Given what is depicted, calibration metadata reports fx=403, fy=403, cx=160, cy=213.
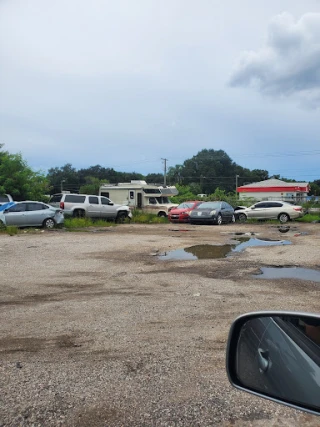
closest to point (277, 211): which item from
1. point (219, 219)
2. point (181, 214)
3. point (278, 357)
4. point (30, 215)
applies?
point (219, 219)

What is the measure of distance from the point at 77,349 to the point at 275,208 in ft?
79.6

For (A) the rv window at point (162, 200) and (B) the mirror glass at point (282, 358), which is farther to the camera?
(A) the rv window at point (162, 200)

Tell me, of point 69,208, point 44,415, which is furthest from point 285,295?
point 69,208

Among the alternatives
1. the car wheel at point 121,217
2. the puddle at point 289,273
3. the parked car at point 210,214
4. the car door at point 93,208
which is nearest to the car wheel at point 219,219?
the parked car at point 210,214

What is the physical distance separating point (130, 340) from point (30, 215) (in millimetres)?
16628

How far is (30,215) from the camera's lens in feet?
66.1

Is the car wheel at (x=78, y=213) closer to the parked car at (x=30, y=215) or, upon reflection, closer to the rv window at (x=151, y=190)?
the parked car at (x=30, y=215)

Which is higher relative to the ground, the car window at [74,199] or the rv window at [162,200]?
the car window at [74,199]

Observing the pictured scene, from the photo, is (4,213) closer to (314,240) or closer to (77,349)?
(314,240)

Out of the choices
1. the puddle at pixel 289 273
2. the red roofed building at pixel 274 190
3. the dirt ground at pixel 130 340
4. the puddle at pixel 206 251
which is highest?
the red roofed building at pixel 274 190

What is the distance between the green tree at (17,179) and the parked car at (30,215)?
244 inches

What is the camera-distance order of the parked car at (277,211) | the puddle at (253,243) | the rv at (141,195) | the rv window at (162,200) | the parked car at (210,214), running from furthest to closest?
the rv window at (162,200), the rv at (141,195), the parked car at (277,211), the parked car at (210,214), the puddle at (253,243)

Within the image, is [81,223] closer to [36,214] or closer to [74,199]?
[36,214]

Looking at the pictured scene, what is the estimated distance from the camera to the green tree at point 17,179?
26.3m
